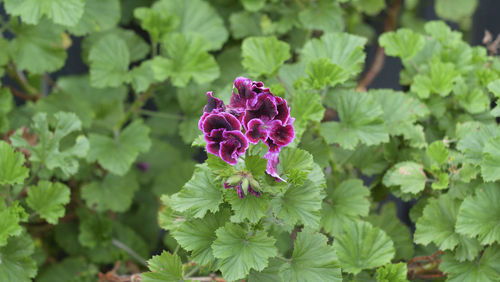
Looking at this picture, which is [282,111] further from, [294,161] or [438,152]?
[438,152]

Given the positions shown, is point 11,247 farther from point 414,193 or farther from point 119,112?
point 414,193

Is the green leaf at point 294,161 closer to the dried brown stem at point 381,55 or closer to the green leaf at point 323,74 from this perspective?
the green leaf at point 323,74

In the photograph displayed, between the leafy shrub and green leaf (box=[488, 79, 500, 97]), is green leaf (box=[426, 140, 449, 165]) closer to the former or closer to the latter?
the leafy shrub

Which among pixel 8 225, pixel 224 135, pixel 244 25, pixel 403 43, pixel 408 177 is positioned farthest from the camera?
pixel 244 25

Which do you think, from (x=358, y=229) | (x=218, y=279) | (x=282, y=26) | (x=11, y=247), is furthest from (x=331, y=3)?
(x=11, y=247)

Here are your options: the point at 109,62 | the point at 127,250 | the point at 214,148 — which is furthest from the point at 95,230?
the point at 214,148

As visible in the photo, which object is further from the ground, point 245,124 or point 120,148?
point 245,124

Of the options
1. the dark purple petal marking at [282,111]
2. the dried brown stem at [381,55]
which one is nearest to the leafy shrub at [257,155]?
the dark purple petal marking at [282,111]
